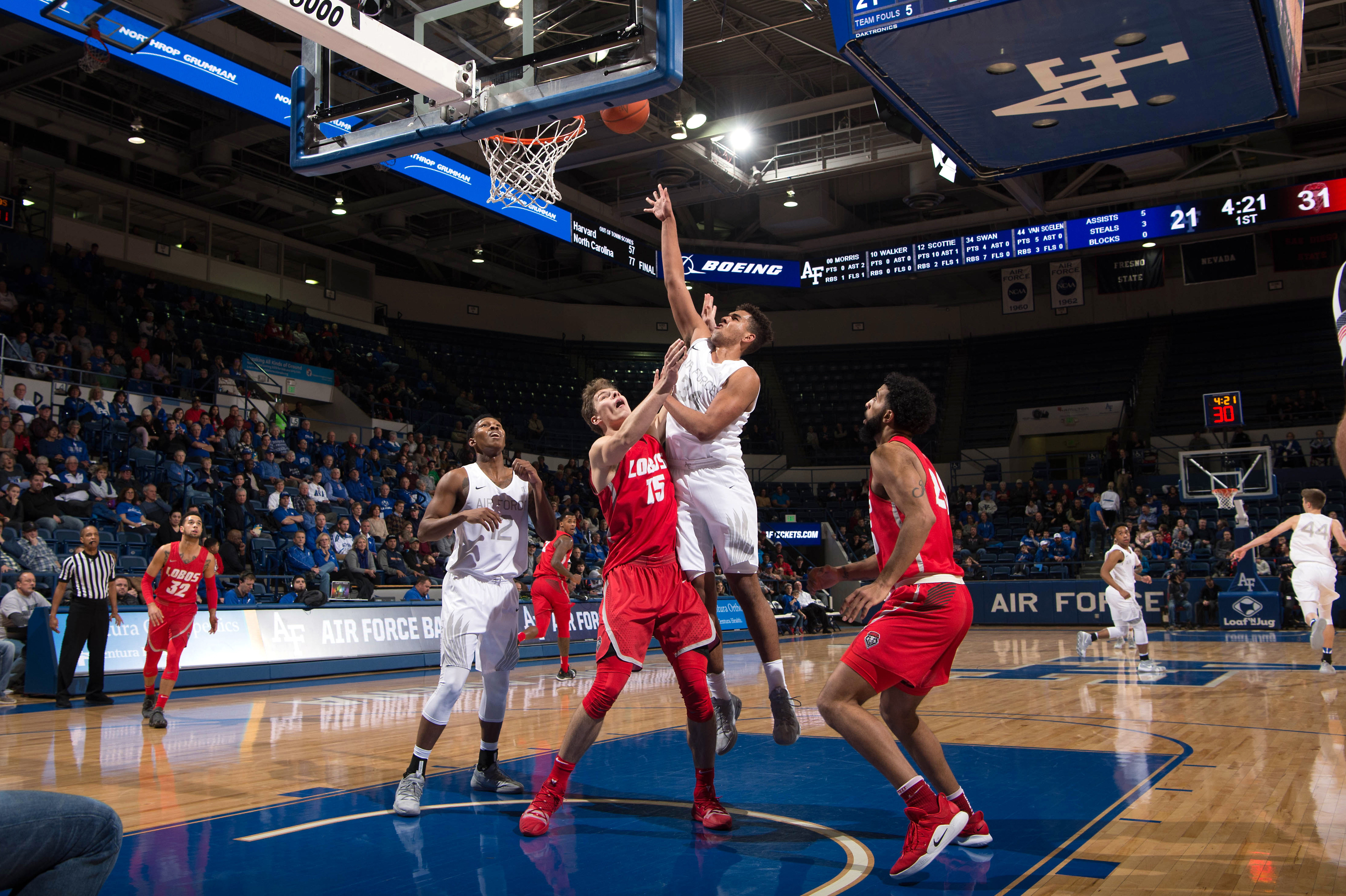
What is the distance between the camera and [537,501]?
5.59 m

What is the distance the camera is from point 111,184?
856 inches

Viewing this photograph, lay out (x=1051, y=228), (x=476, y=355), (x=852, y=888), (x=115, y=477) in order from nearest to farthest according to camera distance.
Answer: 1. (x=852, y=888)
2. (x=115, y=477)
3. (x=1051, y=228)
4. (x=476, y=355)

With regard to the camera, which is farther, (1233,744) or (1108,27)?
(1233,744)

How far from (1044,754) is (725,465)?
9.89ft

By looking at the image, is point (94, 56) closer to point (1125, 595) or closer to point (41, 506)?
point (41, 506)

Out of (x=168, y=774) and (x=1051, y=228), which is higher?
(x=1051, y=228)

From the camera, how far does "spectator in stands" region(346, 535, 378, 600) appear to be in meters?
14.5

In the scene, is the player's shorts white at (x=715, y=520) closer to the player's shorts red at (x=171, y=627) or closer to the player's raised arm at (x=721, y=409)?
the player's raised arm at (x=721, y=409)

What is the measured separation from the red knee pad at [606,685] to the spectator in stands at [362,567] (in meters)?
10.6

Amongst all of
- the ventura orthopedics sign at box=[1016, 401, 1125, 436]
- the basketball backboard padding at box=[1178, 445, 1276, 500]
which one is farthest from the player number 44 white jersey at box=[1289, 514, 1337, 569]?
the ventura orthopedics sign at box=[1016, 401, 1125, 436]

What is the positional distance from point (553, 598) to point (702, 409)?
6.61 metres

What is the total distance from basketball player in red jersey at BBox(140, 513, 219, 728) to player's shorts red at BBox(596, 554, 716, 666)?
549 cm

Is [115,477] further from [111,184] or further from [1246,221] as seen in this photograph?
[1246,221]

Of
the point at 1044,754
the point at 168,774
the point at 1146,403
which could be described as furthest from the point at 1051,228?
the point at 168,774
